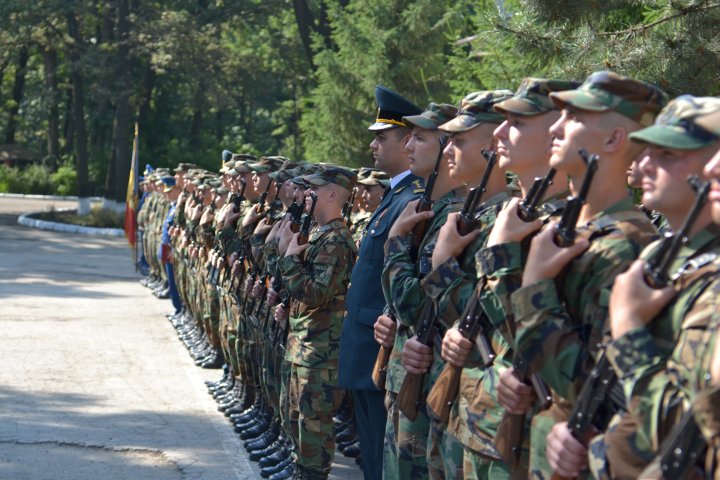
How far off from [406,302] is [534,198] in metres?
1.16

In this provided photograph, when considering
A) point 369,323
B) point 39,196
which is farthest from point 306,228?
point 39,196

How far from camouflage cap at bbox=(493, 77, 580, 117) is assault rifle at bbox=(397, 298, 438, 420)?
2.94 feet

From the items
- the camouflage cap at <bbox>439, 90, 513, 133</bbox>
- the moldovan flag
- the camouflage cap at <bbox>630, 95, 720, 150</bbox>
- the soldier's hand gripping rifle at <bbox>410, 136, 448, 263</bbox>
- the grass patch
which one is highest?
the camouflage cap at <bbox>630, 95, 720, 150</bbox>

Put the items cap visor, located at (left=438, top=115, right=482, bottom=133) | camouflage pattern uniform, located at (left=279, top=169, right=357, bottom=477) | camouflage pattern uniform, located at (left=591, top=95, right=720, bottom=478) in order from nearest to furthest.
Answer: camouflage pattern uniform, located at (left=591, top=95, right=720, bottom=478) < cap visor, located at (left=438, top=115, right=482, bottom=133) < camouflage pattern uniform, located at (left=279, top=169, right=357, bottom=477)

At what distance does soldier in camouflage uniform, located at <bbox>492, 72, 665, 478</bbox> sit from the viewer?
138 inches

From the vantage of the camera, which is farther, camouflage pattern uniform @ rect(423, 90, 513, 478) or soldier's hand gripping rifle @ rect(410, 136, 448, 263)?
soldier's hand gripping rifle @ rect(410, 136, 448, 263)

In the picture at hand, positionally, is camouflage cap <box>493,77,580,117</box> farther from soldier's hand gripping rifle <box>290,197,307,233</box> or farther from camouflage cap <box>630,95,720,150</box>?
soldier's hand gripping rifle <box>290,197,307,233</box>

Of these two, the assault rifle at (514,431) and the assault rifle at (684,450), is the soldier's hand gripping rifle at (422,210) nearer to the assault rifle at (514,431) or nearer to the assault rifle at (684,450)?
the assault rifle at (514,431)

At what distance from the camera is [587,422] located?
3.32 m

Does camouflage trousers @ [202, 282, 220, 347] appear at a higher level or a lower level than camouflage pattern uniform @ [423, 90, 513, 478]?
lower

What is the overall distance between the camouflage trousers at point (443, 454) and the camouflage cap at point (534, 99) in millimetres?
1167

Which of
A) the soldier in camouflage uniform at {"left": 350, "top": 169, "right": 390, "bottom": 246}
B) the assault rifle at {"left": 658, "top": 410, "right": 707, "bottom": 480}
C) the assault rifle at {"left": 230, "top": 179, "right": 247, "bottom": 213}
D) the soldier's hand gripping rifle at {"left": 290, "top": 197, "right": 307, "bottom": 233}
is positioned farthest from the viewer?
the assault rifle at {"left": 230, "top": 179, "right": 247, "bottom": 213}

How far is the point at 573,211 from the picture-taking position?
3.52 m

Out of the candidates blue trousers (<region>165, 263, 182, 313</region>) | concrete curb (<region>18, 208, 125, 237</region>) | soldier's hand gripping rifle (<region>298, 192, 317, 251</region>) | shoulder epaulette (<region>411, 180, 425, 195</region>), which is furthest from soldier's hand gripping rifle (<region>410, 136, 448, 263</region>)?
concrete curb (<region>18, 208, 125, 237</region>)
